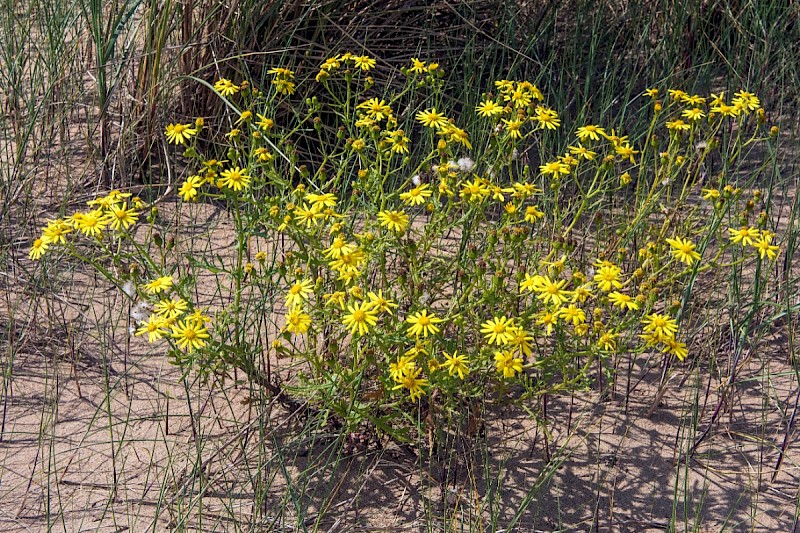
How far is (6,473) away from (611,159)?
1.99 metres

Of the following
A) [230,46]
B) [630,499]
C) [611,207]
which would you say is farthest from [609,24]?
[630,499]

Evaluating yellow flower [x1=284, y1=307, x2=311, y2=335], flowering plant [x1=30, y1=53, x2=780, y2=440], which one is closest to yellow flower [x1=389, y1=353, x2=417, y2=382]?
flowering plant [x1=30, y1=53, x2=780, y2=440]

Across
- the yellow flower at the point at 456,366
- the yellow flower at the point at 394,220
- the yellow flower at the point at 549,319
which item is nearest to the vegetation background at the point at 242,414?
→ the yellow flower at the point at 456,366

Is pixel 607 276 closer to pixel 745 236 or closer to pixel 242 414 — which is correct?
pixel 745 236

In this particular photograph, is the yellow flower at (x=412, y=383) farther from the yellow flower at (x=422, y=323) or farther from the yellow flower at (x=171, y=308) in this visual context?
the yellow flower at (x=171, y=308)

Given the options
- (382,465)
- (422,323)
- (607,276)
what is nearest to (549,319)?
(607,276)

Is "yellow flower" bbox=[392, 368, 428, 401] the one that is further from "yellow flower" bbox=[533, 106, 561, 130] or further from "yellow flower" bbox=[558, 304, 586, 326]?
"yellow flower" bbox=[533, 106, 561, 130]

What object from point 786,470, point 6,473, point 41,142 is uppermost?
point 41,142

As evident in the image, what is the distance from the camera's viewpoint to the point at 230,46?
395 centimetres

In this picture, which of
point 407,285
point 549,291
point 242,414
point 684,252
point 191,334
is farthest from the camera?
point 242,414

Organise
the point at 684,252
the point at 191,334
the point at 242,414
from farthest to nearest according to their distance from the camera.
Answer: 1. the point at 242,414
2. the point at 684,252
3. the point at 191,334

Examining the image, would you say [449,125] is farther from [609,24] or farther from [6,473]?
[609,24]

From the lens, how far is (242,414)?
2.82 m

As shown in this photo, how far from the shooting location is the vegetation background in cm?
251
